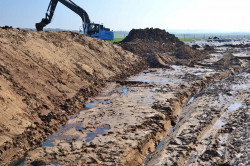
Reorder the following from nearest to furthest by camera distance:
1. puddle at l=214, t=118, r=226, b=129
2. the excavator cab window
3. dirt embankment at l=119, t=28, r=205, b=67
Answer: puddle at l=214, t=118, r=226, b=129, dirt embankment at l=119, t=28, r=205, b=67, the excavator cab window

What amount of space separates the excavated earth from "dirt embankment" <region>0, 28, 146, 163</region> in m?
0.03

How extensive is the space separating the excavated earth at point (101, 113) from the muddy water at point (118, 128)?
26mm

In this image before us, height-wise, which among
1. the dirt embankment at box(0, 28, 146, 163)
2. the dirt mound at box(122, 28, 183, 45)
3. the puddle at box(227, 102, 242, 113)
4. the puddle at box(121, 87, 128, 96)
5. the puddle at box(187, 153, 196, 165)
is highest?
the dirt mound at box(122, 28, 183, 45)

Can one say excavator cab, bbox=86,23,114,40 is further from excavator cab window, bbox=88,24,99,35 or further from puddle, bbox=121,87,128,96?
puddle, bbox=121,87,128,96

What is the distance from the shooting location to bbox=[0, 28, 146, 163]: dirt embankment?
6414 mm

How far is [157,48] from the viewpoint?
28.6 metres

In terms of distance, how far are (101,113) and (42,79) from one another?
304 centimetres

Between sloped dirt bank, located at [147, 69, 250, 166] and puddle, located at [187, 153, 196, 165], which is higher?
sloped dirt bank, located at [147, 69, 250, 166]

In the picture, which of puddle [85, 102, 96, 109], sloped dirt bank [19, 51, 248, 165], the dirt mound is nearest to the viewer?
sloped dirt bank [19, 51, 248, 165]

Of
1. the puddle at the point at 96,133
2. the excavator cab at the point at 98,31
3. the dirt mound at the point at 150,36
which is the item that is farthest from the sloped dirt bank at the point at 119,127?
the dirt mound at the point at 150,36

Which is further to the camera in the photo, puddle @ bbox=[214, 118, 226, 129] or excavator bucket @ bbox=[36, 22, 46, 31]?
excavator bucket @ bbox=[36, 22, 46, 31]

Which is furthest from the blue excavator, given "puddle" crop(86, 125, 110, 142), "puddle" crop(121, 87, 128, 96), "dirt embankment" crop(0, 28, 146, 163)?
"puddle" crop(86, 125, 110, 142)

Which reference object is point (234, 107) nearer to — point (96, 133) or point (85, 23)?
point (96, 133)

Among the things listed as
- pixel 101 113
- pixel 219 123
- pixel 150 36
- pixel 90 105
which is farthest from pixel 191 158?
pixel 150 36
